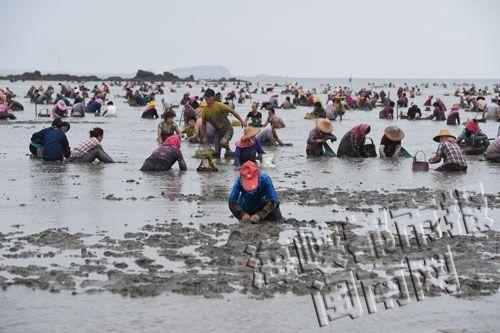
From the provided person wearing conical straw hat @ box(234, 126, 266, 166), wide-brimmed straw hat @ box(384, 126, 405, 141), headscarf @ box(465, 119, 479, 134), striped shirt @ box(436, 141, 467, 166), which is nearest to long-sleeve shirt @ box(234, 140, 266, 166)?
person wearing conical straw hat @ box(234, 126, 266, 166)

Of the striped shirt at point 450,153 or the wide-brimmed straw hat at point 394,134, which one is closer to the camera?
the striped shirt at point 450,153

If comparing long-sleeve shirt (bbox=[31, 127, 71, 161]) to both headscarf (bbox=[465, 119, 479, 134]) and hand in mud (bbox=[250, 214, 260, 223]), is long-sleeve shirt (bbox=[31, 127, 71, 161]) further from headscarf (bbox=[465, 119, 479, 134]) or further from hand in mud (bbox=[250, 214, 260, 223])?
headscarf (bbox=[465, 119, 479, 134])

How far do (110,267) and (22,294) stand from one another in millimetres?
1135

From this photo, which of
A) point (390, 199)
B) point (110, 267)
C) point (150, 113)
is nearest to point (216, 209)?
point (390, 199)

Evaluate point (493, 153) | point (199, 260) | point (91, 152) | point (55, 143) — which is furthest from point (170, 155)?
point (199, 260)

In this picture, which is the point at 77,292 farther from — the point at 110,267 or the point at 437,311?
the point at 437,311

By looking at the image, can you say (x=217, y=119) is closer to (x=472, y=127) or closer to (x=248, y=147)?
(x=248, y=147)

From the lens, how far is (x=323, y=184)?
52.9 feet

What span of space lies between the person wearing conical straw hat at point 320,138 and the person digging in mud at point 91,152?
492 centimetres

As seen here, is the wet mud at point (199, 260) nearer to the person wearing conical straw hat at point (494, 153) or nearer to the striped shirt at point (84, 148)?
the striped shirt at point (84, 148)

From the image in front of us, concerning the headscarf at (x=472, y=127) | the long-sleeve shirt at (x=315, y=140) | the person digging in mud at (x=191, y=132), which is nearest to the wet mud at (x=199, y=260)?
the long-sleeve shirt at (x=315, y=140)

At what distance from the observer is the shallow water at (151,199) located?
745 cm

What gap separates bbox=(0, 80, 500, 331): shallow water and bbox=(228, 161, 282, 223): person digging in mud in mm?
403

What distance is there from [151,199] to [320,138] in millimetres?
8220
